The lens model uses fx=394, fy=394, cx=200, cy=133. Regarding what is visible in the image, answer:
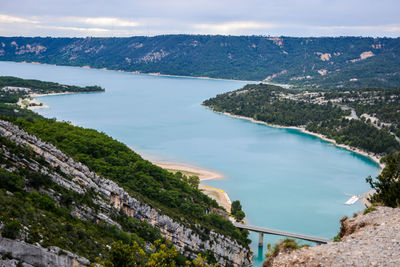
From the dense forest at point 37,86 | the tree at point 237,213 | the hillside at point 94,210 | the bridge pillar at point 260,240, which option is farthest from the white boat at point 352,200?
the dense forest at point 37,86

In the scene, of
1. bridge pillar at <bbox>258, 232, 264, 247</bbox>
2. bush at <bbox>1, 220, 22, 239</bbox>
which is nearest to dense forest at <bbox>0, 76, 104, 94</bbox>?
bridge pillar at <bbox>258, 232, 264, 247</bbox>

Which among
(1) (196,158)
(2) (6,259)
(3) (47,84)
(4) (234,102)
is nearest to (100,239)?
(2) (6,259)

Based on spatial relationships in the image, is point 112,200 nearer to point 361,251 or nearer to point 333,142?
point 361,251

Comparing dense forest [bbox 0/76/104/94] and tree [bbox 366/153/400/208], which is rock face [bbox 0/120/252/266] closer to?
tree [bbox 366/153/400/208]

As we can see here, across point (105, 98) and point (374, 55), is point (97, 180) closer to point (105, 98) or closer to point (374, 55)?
point (105, 98)

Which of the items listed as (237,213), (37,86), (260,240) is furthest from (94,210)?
(37,86)

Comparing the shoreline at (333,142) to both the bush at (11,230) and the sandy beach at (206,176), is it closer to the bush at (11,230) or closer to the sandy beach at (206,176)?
Answer: the sandy beach at (206,176)
